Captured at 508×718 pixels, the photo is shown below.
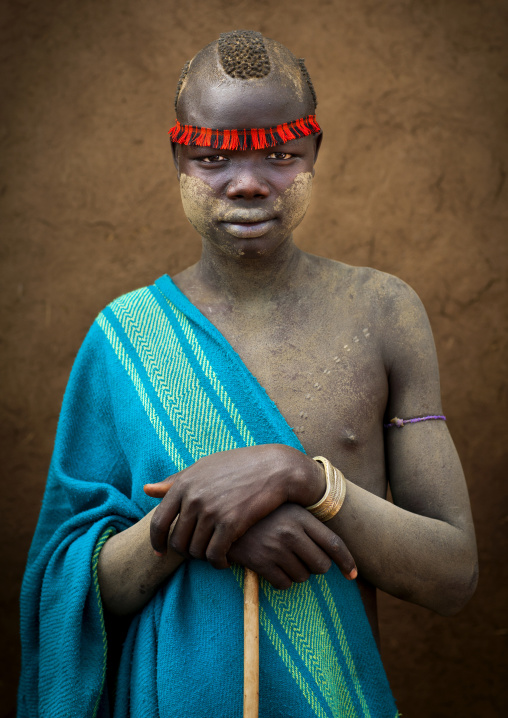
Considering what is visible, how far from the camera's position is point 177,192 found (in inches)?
98.2

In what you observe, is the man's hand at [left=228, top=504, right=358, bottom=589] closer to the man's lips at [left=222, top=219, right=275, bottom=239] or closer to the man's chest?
the man's chest

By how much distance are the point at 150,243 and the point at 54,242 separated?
0.30m

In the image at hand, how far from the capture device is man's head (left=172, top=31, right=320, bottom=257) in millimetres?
1497

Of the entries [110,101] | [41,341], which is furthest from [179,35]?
A: [41,341]

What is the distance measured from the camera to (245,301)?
171 centimetres

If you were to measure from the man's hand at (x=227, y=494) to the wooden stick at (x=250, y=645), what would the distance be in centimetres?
7

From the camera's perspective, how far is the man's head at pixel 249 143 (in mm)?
1497

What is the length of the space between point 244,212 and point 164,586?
0.75 meters

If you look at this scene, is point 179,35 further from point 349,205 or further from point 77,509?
point 77,509

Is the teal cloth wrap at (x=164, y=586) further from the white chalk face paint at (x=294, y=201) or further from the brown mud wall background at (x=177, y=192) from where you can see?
the brown mud wall background at (x=177, y=192)

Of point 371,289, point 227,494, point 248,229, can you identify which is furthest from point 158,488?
point 371,289

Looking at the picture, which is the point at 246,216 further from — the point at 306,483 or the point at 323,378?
the point at 306,483

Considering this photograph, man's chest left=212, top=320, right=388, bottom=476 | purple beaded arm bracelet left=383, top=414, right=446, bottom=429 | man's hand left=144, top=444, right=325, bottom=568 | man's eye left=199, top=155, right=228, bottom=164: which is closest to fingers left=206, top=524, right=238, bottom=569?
man's hand left=144, top=444, right=325, bottom=568

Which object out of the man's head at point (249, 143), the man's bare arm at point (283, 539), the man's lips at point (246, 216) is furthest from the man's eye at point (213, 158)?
the man's bare arm at point (283, 539)
